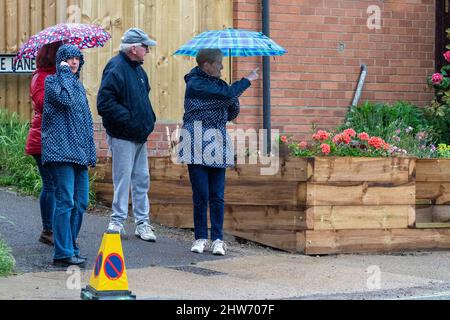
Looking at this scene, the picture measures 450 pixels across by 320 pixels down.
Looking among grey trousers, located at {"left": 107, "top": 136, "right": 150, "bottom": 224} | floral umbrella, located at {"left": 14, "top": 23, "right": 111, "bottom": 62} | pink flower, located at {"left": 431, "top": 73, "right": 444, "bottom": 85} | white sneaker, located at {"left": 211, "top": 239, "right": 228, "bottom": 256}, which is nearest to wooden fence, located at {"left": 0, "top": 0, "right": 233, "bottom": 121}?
floral umbrella, located at {"left": 14, "top": 23, "right": 111, "bottom": 62}

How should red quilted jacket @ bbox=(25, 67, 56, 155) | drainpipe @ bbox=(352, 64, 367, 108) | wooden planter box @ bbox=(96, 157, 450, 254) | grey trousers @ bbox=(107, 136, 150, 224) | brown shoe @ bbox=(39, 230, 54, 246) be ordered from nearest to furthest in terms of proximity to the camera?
Result: red quilted jacket @ bbox=(25, 67, 56, 155), brown shoe @ bbox=(39, 230, 54, 246), grey trousers @ bbox=(107, 136, 150, 224), wooden planter box @ bbox=(96, 157, 450, 254), drainpipe @ bbox=(352, 64, 367, 108)

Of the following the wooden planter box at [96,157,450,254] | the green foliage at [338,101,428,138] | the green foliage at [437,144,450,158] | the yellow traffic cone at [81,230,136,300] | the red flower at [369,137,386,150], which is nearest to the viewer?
the yellow traffic cone at [81,230,136,300]

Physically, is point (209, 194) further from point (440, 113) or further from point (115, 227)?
point (440, 113)

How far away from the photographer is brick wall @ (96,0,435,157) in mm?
12688

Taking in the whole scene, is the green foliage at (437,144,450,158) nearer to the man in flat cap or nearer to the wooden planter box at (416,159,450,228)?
the wooden planter box at (416,159,450,228)

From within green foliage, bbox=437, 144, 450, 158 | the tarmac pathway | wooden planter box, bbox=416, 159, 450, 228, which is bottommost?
the tarmac pathway

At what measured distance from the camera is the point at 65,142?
8406 millimetres

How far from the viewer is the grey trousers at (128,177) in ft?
31.2

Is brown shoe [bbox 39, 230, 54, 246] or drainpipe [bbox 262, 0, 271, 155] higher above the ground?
drainpipe [bbox 262, 0, 271, 155]

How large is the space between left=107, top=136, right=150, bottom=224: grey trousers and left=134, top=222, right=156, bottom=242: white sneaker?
0.05 metres

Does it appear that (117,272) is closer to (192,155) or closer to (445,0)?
(192,155)

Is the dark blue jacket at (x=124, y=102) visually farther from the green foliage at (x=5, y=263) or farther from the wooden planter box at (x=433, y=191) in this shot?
the wooden planter box at (x=433, y=191)

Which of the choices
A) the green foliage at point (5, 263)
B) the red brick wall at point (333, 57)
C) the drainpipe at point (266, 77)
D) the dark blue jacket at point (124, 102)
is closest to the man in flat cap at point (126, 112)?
the dark blue jacket at point (124, 102)
